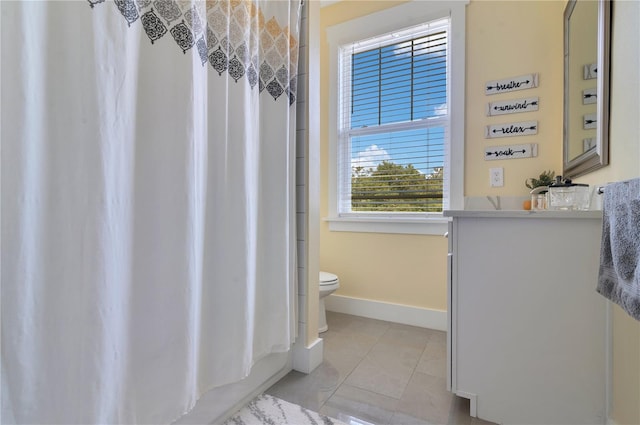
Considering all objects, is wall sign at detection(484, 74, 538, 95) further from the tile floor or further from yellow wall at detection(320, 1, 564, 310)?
the tile floor

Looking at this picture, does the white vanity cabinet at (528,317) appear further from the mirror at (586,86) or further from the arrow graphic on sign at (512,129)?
the arrow graphic on sign at (512,129)

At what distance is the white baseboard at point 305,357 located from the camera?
5.35 feet

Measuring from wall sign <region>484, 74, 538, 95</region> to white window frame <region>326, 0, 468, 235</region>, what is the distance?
0.17 m

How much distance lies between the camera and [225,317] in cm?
114

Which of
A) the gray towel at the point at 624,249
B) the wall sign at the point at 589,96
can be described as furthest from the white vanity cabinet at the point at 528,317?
the wall sign at the point at 589,96

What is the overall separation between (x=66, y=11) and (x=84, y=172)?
37cm

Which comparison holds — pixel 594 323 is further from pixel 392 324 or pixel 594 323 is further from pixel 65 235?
pixel 65 235

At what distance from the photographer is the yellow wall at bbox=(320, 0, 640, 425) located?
1022 mm

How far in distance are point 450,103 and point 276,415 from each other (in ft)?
7.14

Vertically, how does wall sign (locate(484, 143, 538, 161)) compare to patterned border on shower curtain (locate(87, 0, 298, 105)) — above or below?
below

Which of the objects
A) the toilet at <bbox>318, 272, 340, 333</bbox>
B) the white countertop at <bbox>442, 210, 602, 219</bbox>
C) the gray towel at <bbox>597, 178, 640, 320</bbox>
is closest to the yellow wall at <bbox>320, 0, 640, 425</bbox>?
the white countertop at <bbox>442, 210, 602, 219</bbox>

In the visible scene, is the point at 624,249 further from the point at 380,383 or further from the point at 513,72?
the point at 513,72

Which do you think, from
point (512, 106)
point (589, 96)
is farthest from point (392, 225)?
point (589, 96)

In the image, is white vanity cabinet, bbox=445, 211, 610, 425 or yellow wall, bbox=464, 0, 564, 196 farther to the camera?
yellow wall, bbox=464, 0, 564, 196
